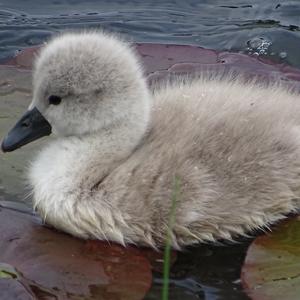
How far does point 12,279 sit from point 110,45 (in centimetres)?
85

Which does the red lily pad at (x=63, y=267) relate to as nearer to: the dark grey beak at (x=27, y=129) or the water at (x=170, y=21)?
the dark grey beak at (x=27, y=129)

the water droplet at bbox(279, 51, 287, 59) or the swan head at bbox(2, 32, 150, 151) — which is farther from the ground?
the swan head at bbox(2, 32, 150, 151)

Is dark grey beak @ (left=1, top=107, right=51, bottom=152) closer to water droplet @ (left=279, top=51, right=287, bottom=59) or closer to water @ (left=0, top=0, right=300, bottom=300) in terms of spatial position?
water @ (left=0, top=0, right=300, bottom=300)

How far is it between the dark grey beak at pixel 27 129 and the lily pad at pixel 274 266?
0.80 metres

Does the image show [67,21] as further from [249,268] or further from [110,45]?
[249,268]

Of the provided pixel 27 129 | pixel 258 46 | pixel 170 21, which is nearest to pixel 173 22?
pixel 170 21

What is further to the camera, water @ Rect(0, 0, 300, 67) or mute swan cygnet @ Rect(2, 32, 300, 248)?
water @ Rect(0, 0, 300, 67)

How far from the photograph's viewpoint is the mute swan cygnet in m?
3.35

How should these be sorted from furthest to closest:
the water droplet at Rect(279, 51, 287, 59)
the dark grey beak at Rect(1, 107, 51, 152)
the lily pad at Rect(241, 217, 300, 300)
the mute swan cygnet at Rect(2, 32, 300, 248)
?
the water droplet at Rect(279, 51, 287, 59), the dark grey beak at Rect(1, 107, 51, 152), the mute swan cygnet at Rect(2, 32, 300, 248), the lily pad at Rect(241, 217, 300, 300)

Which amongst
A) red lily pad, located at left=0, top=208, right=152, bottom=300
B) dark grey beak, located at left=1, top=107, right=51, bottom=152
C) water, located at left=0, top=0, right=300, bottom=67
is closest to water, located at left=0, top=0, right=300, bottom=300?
water, located at left=0, top=0, right=300, bottom=67

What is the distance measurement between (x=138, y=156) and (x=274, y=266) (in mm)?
569

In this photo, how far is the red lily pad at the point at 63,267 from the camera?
3.18m

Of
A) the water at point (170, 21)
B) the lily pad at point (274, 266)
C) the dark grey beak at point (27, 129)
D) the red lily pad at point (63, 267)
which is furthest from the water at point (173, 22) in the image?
the lily pad at point (274, 266)

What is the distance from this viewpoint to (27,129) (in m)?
3.52
